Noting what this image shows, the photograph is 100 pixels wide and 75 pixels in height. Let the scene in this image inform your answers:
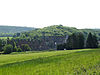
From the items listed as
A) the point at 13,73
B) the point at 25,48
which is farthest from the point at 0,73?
the point at 25,48

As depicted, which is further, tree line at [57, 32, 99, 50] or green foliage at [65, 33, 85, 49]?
green foliage at [65, 33, 85, 49]

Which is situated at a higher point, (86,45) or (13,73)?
(13,73)

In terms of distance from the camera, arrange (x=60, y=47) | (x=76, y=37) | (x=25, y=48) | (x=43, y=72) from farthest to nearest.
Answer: (x=25, y=48)
(x=60, y=47)
(x=76, y=37)
(x=43, y=72)

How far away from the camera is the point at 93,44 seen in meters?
101

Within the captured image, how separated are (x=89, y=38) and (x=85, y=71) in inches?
3582

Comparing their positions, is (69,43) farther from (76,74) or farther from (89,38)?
(76,74)

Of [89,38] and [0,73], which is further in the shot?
[89,38]

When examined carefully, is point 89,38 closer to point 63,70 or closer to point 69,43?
point 69,43

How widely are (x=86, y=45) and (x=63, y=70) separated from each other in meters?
91.2

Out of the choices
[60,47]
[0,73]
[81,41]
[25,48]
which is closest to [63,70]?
[0,73]

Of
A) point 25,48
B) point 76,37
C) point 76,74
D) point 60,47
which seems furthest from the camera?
point 25,48

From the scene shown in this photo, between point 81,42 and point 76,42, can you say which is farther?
point 76,42

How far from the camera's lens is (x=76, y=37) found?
108562 mm

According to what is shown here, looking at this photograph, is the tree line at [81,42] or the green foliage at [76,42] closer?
the tree line at [81,42]
